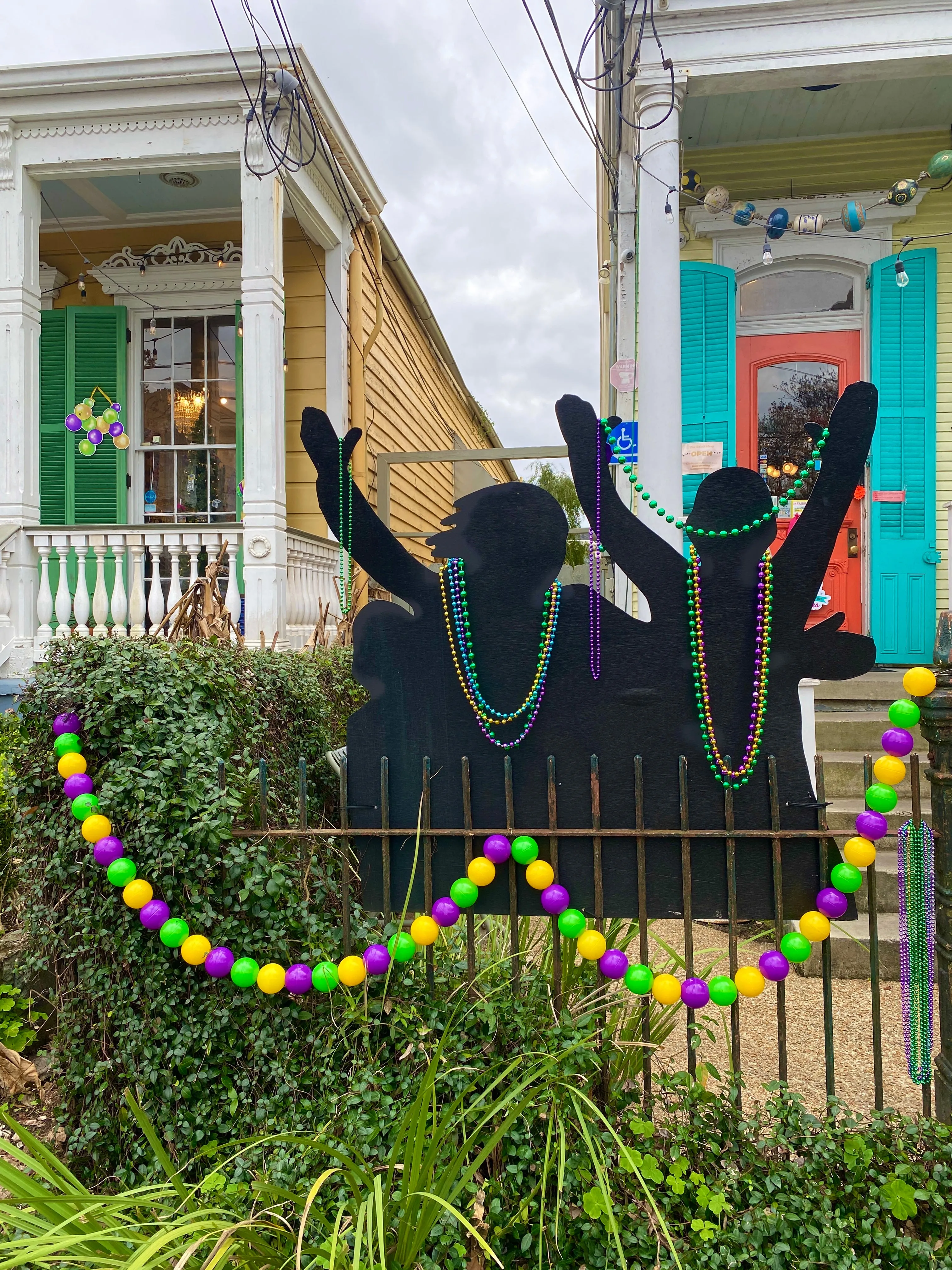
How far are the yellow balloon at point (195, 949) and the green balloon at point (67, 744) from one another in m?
0.58

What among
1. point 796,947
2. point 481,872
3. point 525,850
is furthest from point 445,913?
point 796,947

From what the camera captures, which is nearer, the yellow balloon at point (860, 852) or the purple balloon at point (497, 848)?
the yellow balloon at point (860, 852)

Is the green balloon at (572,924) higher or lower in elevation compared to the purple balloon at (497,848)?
lower

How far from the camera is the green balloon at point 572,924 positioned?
1.88 metres

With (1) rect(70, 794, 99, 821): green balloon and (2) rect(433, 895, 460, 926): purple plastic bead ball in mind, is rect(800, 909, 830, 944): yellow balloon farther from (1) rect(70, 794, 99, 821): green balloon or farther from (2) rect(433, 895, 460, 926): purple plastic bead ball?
(1) rect(70, 794, 99, 821): green balloon

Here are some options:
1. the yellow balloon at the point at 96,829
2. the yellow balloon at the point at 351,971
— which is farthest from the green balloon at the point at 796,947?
the yellow balloon at the point at 96,829

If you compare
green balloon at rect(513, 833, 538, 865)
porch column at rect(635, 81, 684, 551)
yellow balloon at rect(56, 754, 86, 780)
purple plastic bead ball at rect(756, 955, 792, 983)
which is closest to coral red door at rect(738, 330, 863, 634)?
porch column at rect(635, 81, 684, 551)

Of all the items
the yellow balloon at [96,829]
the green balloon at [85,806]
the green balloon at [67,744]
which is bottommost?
the yellow balloon at [96,829]

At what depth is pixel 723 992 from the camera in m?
1.77

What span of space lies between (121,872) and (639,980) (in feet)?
4.17

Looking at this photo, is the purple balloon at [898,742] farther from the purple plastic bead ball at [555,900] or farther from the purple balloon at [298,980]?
the purple balloon at [298,980]

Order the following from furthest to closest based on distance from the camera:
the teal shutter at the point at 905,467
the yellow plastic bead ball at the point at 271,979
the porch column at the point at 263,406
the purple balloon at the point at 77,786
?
1. the teal shutter at the point at 905,467
2. the porch column at the point at 263,406
3. the purple balloon at the point at 77,786
4. the yellow plastic bead ball at the point at 271,979

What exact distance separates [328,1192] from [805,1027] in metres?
1.79

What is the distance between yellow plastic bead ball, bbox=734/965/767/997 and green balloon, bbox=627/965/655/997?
199mm
